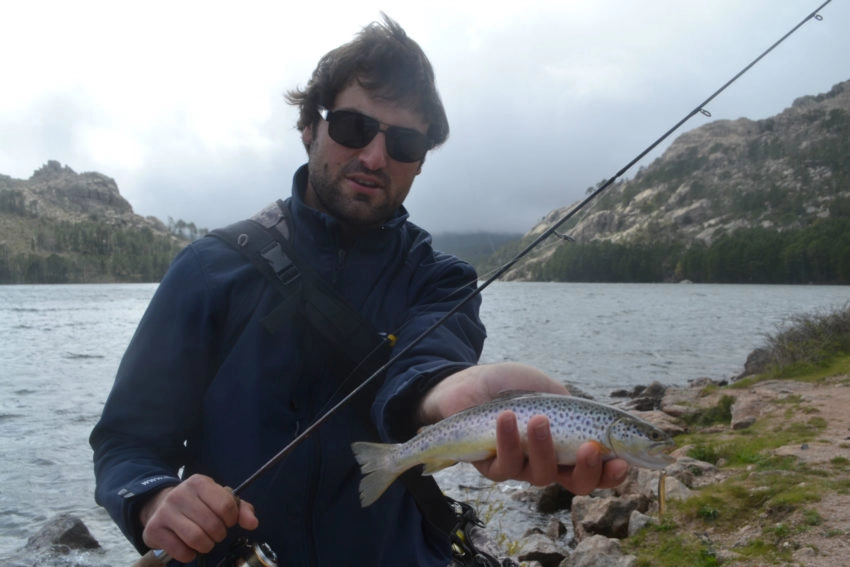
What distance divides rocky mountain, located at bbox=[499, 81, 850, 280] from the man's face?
5475 inches

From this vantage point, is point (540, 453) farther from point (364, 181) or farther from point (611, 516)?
point (611, 516)

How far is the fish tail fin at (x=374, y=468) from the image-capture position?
→ 9.29 feet

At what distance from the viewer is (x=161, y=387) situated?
280cm

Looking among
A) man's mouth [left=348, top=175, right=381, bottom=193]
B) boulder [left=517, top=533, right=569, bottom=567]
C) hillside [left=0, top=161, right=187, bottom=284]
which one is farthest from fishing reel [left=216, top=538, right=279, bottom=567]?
hillside [left=0, top=161, right=187, bottom=284]

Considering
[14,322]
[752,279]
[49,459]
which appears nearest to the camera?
[49,459]

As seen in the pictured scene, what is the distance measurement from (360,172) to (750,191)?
19138 cm

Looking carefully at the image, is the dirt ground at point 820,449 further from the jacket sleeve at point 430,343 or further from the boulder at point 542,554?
the jacket sleeve at point 430,343

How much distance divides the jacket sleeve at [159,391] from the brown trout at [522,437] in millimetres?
809

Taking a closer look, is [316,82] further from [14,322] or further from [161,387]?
[14,322]


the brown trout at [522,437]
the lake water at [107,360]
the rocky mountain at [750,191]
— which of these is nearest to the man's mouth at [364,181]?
the brown trout at [522,437]

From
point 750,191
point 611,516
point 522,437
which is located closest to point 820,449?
point 611,516

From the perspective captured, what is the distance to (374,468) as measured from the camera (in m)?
2.86

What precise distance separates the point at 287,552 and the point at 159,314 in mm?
1232

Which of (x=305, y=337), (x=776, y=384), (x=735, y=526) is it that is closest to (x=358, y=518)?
(x=305, y=337)
